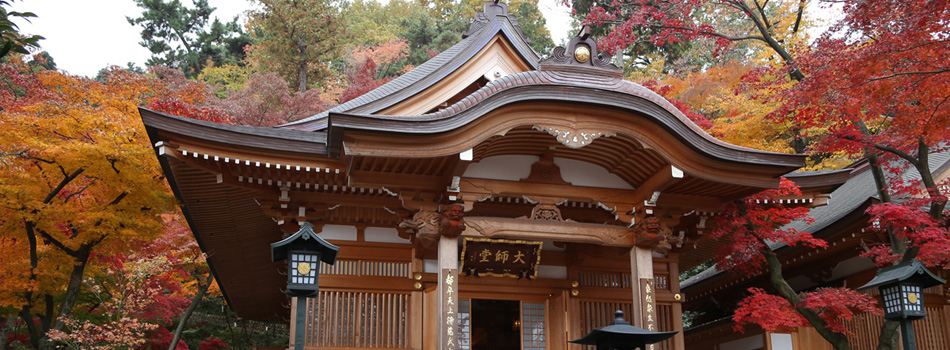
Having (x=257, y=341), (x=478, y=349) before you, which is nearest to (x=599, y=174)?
(x=478, y=349)

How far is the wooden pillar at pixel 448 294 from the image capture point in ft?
25.5

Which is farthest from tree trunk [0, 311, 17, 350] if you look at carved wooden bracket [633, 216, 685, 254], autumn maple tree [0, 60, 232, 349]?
carved wooden bracket [633, 216, 685, 254]

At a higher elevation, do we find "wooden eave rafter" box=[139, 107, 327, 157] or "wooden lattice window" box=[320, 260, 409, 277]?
"wooden eave rafter" box=[139, 107, 327, 157]

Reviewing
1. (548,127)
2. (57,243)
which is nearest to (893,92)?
(548,127)

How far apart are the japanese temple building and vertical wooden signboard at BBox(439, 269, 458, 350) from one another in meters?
0.02

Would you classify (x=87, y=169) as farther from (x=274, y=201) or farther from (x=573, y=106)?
(x=573, y=106)

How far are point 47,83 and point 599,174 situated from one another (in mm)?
11217

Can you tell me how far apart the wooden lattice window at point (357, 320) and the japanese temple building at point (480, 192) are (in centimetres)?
2

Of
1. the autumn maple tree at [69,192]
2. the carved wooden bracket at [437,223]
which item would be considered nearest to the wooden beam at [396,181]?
the carved wooden bracket at [437,223]

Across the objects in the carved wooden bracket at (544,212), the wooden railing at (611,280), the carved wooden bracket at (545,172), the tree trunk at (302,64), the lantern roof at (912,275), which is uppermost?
the tree trunk at (302,64)

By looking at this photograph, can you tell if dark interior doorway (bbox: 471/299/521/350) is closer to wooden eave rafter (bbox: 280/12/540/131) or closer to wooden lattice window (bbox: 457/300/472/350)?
wooden lattice window (bbox: 457/300/472/350)

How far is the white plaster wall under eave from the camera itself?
28.6ft

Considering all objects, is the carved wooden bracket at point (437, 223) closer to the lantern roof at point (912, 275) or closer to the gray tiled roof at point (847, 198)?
the lantern roof at point (912, 275)

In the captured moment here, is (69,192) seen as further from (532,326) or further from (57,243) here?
(532,326)
